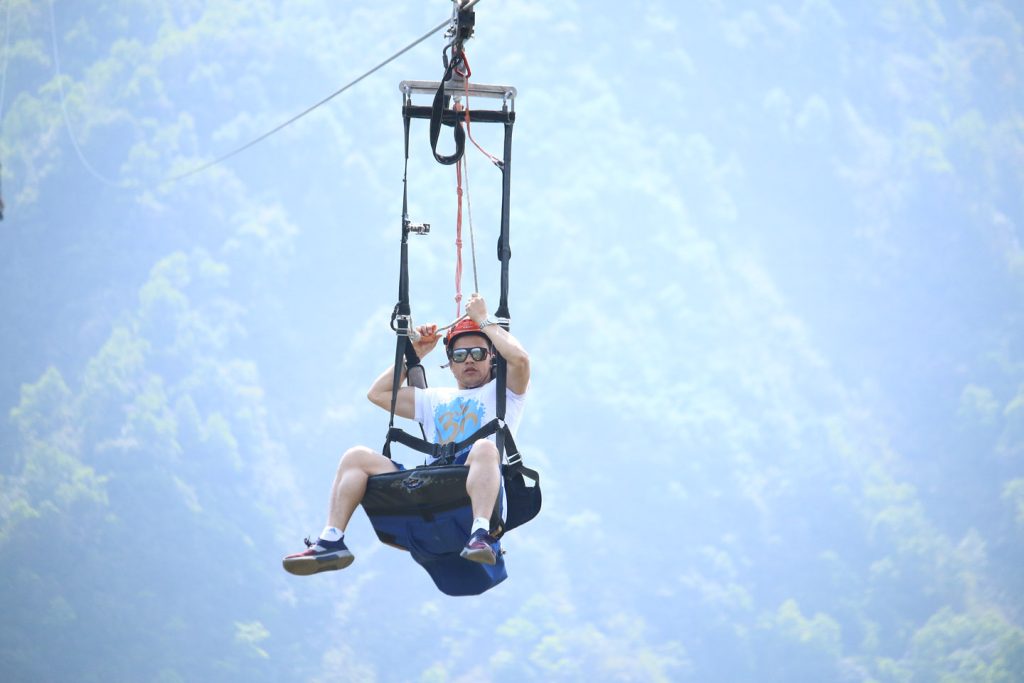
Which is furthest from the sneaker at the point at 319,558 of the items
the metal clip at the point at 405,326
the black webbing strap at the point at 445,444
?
the metal clip at the point at 405,326

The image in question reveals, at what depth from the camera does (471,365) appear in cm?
671

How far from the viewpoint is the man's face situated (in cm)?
668

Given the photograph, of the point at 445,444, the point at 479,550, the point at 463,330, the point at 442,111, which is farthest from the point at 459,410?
the point at 442,111

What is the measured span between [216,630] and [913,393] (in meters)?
23.4

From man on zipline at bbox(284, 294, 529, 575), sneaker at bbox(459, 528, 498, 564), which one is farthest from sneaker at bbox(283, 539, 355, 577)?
sneaker at bbox(459, 528, 498, 564)

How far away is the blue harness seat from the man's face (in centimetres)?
66

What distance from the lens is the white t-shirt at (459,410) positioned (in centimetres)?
655

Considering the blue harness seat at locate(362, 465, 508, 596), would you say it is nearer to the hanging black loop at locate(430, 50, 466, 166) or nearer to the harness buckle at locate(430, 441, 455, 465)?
the harness buckle at locate(430, 441, 455, 465)

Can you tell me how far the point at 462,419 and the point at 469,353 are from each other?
0.32 metres

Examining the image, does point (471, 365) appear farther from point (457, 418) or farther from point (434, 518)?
point (434, 518)

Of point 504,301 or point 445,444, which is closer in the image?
point 504,301

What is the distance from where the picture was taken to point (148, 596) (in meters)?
33.9

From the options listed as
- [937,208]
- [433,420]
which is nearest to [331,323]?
[937,208]

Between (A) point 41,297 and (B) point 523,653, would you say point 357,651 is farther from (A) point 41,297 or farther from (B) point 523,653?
(A) point 41,297
